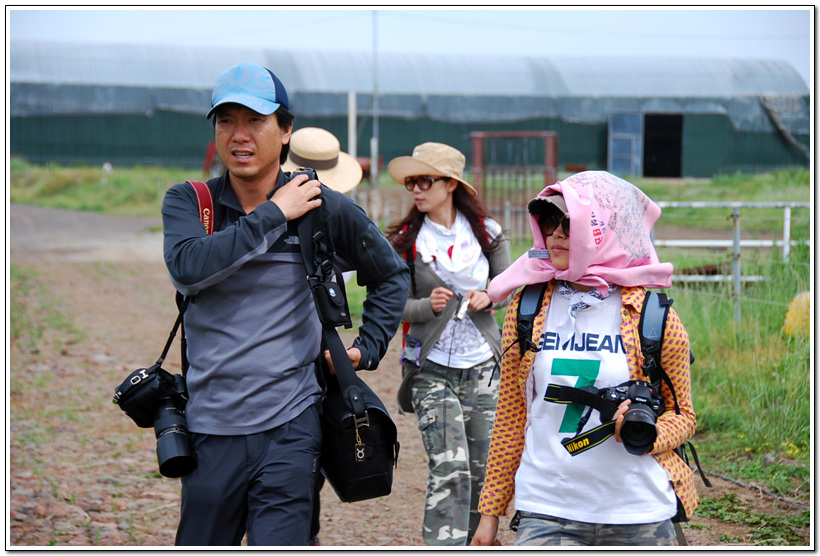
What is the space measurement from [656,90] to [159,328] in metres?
24.5

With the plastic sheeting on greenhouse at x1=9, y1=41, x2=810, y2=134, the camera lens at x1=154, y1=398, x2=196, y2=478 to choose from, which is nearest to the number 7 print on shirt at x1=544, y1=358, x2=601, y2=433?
the camera lens at x1=154, y1=398, x2=196, y2=478

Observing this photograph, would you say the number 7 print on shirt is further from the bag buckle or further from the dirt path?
the dirt path

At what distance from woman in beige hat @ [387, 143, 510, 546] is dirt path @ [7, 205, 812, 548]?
706 mm

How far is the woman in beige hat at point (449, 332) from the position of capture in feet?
A: 13.7

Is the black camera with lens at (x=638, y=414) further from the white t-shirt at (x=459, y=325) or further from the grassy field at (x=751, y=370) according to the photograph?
the grassy field at (x=751, y=370)

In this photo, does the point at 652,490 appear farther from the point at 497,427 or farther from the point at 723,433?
the point at 723,433

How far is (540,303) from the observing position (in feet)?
9.07

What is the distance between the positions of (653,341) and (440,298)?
1763 millimetres

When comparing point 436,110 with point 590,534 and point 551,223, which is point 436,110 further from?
point 590,534

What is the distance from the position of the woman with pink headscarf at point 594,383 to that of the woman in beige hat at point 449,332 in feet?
4.70

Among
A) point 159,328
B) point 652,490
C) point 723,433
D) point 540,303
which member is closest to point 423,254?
point 540,303

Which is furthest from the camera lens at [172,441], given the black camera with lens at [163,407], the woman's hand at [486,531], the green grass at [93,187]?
the green grass at [93,187]

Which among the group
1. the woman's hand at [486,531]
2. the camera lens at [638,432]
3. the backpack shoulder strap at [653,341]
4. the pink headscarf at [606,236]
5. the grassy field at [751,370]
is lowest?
the grassy field at [751,370]

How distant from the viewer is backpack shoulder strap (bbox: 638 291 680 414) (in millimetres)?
2545
